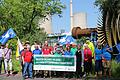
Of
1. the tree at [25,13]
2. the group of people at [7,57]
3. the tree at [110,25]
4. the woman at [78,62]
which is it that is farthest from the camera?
the tree at [25,13]

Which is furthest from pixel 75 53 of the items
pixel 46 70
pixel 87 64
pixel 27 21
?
pixel 27 21

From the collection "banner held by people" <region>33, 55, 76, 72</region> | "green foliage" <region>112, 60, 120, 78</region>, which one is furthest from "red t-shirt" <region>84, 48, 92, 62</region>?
"green foliage" <region>112, 60, 120, 78</region>

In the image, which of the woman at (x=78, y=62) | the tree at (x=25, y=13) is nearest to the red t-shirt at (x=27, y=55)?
the woman at (x=78, y=62)

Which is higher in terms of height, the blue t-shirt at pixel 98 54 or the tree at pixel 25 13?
the tree at pixel 25 13

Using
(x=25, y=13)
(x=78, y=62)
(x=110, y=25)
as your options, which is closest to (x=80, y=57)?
(x=78, y=62)

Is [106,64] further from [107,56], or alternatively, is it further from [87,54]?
[87,54]

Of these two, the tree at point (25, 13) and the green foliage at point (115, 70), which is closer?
the green foliage at point (115, 70)

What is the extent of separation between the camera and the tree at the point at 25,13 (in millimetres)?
49750

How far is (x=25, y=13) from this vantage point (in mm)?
50156

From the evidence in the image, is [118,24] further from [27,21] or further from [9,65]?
[27,21]

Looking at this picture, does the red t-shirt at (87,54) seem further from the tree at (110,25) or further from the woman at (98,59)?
the tree at (110,25)

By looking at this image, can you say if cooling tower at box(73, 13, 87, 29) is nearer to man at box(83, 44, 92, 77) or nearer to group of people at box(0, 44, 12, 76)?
group of people at box(0, 44, 12, 76)

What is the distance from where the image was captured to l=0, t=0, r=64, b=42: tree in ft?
163

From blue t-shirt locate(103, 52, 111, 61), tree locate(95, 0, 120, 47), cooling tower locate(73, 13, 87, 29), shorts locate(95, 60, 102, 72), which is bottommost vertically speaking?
shorts locate(95, 60, 102, 72)
